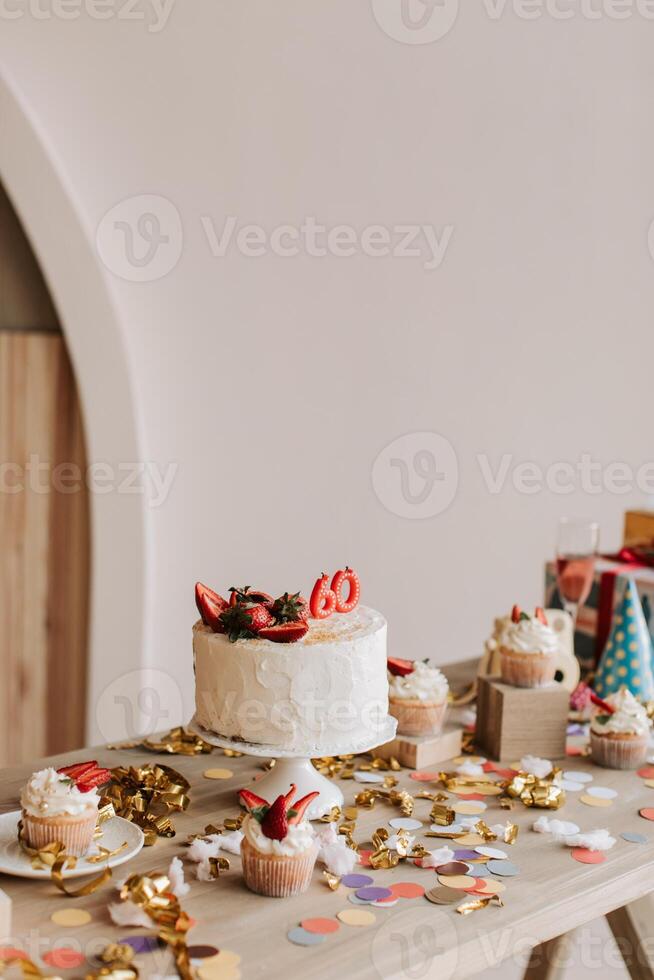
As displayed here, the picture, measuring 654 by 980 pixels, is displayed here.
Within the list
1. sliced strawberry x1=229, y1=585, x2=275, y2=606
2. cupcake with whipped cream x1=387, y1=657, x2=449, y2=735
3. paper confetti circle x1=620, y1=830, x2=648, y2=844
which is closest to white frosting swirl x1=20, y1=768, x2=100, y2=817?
sliced strawberry x1=229, y1=585, x2=275, y2=606

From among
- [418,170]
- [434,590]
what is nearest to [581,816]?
[434,590]

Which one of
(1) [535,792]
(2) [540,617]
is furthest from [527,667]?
(1) [535,792]

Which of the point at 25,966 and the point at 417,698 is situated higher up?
the point at 417,698

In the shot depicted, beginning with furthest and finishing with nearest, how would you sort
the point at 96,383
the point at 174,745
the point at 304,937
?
the point at 96,383 → the point at 174,745 → the point at 304,937

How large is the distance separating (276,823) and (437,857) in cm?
24

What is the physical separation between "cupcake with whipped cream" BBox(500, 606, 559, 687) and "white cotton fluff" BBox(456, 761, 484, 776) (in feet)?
0.48

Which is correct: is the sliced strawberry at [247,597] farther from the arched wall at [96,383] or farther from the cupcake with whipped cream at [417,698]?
the arched wall at [96,383]

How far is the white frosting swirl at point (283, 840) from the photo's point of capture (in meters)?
1.21

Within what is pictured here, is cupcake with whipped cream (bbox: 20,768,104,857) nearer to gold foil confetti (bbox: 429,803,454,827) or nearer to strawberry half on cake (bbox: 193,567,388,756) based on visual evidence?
strawberry half on cake (bbox: 193,567,388,756)

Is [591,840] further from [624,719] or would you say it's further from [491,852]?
[624,719]

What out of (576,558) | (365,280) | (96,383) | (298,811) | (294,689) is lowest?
(298,811)

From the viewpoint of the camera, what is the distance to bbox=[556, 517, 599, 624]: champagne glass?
6.68 feet

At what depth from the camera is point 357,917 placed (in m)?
1.19

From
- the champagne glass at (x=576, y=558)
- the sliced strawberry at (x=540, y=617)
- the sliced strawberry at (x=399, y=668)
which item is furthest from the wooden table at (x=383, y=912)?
the champagne glass at (x=576, y=558)
